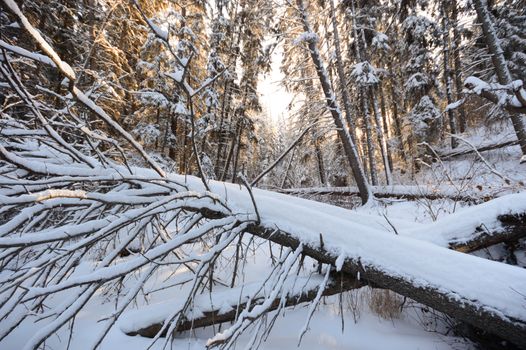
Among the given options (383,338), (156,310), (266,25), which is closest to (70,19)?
(266,25)

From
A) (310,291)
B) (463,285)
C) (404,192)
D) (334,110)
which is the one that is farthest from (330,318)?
(334,110)

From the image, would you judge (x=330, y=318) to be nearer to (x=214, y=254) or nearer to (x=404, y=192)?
(x=214, y=254)

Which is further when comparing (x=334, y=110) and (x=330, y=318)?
(x=334, y=110)

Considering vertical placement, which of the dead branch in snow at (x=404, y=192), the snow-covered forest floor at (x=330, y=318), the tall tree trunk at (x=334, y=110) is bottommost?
the snow-covered forest floor at (x=330, y=318)

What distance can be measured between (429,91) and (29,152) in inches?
644

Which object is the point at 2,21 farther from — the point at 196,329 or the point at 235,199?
the point at 196,329

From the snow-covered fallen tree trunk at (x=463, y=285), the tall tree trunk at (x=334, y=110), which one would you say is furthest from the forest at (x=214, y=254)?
the tall tree trunk at (x=334, y=110)

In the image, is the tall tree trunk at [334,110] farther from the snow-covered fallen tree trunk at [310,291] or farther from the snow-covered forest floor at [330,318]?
the snow-covered fallen tree trunk at [310,291]

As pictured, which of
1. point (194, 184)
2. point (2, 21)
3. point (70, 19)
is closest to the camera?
point (194, 184)

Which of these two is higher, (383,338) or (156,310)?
(156,310)

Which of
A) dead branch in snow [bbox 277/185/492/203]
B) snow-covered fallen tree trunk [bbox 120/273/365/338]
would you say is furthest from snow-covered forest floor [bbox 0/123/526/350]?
dead branch in snow [bbox 277/185/492/203]

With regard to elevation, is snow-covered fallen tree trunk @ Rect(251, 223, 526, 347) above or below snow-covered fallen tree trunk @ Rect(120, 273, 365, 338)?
above

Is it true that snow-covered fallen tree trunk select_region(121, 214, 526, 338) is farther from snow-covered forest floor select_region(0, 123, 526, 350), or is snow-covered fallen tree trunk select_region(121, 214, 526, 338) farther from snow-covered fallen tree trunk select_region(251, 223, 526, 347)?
snow-covered fallen tree trunk select_region(251, 223, 526, 347)

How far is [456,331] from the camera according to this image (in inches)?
87.0
